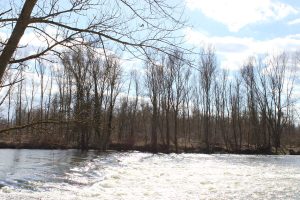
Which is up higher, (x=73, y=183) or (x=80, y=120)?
(x=80, y=120)

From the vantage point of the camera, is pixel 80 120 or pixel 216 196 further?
pixel 216 196

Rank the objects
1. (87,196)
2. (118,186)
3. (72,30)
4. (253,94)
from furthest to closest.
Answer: (253,94), (118,186), (87,196), (72,30)

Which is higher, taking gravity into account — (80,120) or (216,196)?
(80,120)

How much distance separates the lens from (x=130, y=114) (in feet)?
226

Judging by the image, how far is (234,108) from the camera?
67500mm

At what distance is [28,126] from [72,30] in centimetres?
88

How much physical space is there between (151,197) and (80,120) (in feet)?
34.0

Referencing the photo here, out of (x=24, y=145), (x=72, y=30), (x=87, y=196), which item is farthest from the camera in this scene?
(x=24, y=145)

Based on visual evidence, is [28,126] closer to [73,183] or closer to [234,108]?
[73,183]

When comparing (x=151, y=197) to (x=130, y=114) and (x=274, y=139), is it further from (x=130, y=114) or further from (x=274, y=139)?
(x=130, y=114)

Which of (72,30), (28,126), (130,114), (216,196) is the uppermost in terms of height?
(130,114)

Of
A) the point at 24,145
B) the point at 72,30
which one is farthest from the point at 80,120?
the point at 24,145

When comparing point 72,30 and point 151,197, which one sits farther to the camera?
point 151,197

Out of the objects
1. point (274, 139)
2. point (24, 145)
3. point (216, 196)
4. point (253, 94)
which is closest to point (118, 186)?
point (216, 196)
